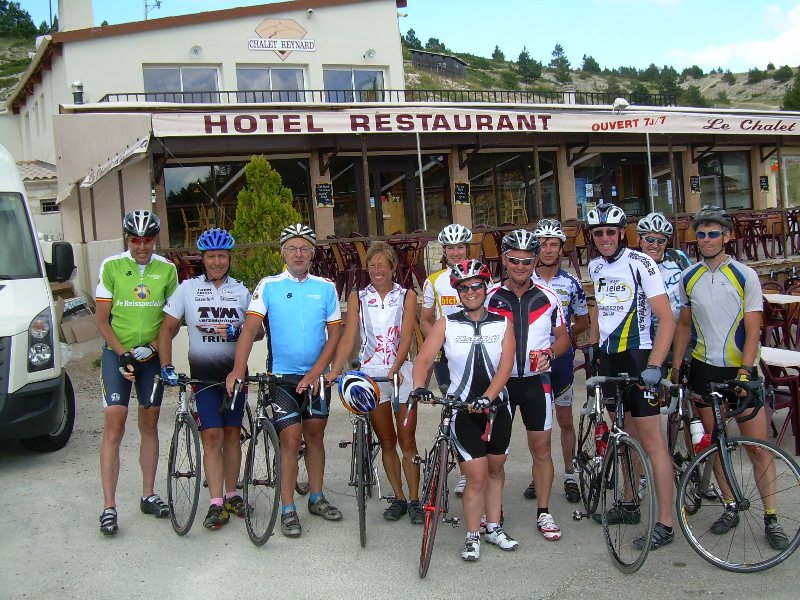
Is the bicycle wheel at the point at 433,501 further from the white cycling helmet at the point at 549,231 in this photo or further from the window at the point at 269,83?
the window at the point at 269,83

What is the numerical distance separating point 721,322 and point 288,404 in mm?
2781

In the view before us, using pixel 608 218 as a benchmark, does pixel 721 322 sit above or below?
below

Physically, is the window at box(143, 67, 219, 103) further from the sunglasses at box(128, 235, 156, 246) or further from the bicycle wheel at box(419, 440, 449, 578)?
the bicycle wheel at box(419, 440, 449, 578)

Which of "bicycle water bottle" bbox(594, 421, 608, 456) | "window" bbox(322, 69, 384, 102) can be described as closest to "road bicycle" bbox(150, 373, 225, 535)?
"bicycle water bottle" bbox(594, 421, 608, 456)

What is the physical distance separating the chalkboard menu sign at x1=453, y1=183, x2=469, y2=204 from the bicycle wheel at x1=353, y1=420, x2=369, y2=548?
13061 millimetres

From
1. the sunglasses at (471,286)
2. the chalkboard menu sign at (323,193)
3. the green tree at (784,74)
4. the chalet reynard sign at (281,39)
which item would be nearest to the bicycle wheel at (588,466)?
the sunglasses at (471,286)

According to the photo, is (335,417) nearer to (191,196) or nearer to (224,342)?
(224,342)

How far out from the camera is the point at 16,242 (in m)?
7.45

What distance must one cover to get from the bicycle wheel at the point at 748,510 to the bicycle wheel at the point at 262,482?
8.06 feet

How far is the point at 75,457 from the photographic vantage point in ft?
24.6

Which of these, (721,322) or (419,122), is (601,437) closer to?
(721,322)

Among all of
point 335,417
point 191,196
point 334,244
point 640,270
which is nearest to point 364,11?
point 191,196

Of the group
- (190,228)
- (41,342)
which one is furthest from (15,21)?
(41,342)

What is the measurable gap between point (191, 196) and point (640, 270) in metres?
12.8
